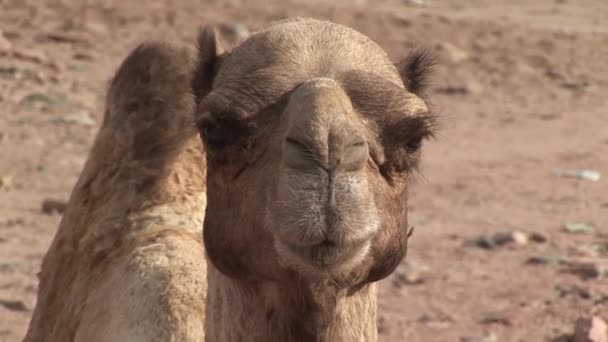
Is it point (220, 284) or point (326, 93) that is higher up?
point (326, 93)

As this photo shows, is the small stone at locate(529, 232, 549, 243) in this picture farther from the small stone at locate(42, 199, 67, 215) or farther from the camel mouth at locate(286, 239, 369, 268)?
the camel mouth at locate(286, 239, 369, 268)

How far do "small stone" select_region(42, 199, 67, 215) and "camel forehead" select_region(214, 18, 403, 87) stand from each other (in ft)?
19.6

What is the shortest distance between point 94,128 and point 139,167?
752 cm

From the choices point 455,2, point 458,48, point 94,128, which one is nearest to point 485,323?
point 94,128

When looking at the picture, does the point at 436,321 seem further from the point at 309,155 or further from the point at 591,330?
the point at 309,155

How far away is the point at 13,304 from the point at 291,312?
4415 mm

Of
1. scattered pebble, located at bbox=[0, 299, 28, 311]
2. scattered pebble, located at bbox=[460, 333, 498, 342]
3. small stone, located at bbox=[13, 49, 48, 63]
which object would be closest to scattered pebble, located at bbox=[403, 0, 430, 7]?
small stone, located at bbox=[13, 49, 48, 63]

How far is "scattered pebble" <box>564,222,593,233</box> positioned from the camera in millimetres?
9875

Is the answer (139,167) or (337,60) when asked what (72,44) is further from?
(337,60)

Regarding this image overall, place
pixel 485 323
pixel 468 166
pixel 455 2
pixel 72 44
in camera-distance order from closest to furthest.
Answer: pixel 485 323 → pixel 468 166 → pixel 72 44 → pixel 455 2

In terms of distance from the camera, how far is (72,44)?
606 inches

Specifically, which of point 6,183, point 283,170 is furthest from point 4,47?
point 283,170

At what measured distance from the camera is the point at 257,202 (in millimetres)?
3723

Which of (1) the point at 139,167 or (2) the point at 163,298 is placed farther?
(1) the point at 139,167
